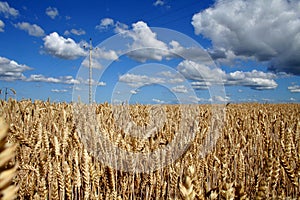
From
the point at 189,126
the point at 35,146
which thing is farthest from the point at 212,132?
the point at 35,146

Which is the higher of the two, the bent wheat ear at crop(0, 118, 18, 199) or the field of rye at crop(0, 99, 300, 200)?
the bent wheat ear at crop(0, 118, 18, 199)

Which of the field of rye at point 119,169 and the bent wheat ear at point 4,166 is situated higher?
the bent wheat ear at point 4,166

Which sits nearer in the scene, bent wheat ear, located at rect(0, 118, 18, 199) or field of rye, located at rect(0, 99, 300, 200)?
bent wheat ear, located at rect(0, 118, 18, 199)

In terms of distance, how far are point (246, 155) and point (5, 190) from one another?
11.2 ft

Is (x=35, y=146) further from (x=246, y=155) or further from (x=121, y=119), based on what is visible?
(x=246, y=155)

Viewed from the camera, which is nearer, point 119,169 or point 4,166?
point 4,166

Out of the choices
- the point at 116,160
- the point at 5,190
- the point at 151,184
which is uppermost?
the point at 5,190

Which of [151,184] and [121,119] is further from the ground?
[121,119]

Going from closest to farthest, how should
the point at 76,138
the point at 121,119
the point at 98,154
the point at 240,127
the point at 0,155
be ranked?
the point at 0,155 < the point at 98,154 < the point at 76,138 < the point at 121,119 < the point at 240,127

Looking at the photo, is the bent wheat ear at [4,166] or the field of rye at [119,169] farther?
the field of rye at [119,169]

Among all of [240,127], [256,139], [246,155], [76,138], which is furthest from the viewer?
[240,127]

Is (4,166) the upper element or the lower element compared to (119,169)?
upper

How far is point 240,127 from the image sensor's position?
15.4 feet

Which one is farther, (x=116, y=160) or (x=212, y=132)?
(x=212, y=132)
